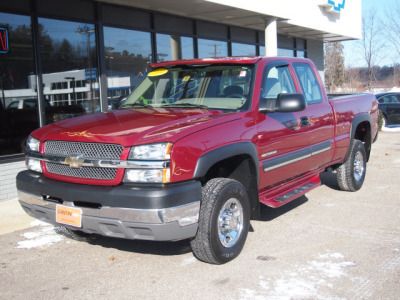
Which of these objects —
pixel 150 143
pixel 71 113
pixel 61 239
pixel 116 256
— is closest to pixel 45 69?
pixel 71 113

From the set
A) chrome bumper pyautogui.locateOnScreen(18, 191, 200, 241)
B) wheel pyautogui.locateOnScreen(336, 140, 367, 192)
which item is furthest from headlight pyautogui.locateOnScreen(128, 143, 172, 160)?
wheel pyautogui.locateOnScreen(336, 140, 367, 192)

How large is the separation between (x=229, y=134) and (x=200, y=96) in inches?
35.1

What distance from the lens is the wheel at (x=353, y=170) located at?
7180mm

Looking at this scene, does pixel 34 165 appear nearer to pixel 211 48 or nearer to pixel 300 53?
pixel 211 48

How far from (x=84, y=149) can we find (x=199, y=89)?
1.59 metres

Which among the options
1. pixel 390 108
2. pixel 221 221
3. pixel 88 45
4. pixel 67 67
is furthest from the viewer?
pixel 390 108

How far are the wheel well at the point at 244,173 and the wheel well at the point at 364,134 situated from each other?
3.52 meters

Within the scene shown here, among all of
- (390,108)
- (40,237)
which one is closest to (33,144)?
(40,237)

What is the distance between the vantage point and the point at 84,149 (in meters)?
4.09

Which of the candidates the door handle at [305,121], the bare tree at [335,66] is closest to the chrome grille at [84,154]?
the door handle at [305,121]

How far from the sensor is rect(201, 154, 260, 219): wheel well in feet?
15.3

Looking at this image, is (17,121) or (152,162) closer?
(152,162)

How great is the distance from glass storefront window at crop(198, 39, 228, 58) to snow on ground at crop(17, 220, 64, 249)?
26.7ft

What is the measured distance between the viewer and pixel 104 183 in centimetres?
396
